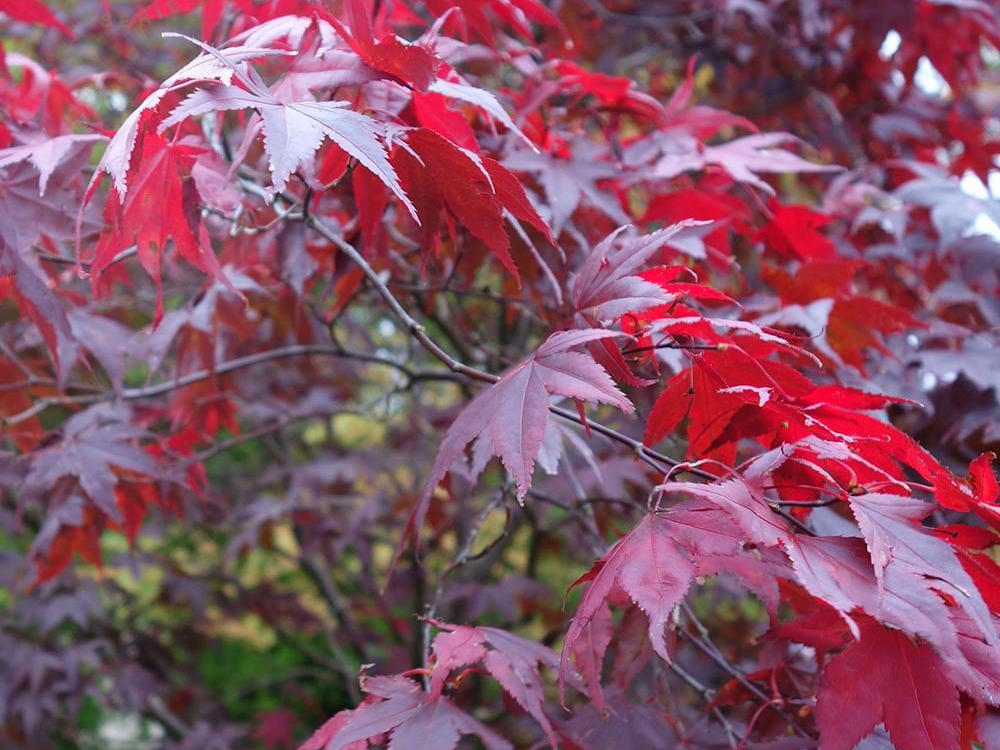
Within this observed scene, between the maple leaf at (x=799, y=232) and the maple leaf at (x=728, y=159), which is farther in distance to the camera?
the maple leaf at (x=799, y=232)

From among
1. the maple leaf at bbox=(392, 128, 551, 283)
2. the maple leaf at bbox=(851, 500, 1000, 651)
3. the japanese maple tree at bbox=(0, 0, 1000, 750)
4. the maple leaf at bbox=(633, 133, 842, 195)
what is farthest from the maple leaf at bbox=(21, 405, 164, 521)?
the maple leaf at bbox=(851, 500, 1000, 651)

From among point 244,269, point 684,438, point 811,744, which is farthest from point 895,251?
point 244,269

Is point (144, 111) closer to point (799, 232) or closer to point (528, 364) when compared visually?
point (528, 364)

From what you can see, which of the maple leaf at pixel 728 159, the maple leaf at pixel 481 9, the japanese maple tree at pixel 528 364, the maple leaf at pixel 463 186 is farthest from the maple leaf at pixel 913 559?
the maple leaf at pixel 481 9

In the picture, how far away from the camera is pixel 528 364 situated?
32.7 inches

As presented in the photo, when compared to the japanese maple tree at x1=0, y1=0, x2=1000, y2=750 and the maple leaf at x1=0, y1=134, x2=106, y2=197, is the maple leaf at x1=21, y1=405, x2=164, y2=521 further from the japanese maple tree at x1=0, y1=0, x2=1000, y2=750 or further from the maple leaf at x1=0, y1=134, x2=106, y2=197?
the maple leaf at x1=0, y1=134, x2=106, y2=197

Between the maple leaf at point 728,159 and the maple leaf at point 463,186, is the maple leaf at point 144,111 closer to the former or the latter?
the maple leaf at point 463,186

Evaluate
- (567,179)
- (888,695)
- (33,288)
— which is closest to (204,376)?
(33,288)

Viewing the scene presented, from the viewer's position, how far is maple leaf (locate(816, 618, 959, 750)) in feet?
2.23

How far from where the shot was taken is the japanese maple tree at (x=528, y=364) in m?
0.75

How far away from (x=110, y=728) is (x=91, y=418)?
2.49 meters

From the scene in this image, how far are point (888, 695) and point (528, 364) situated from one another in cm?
41

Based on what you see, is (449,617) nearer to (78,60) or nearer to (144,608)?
(144,608)

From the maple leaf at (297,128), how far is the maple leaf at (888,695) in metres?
0.52
